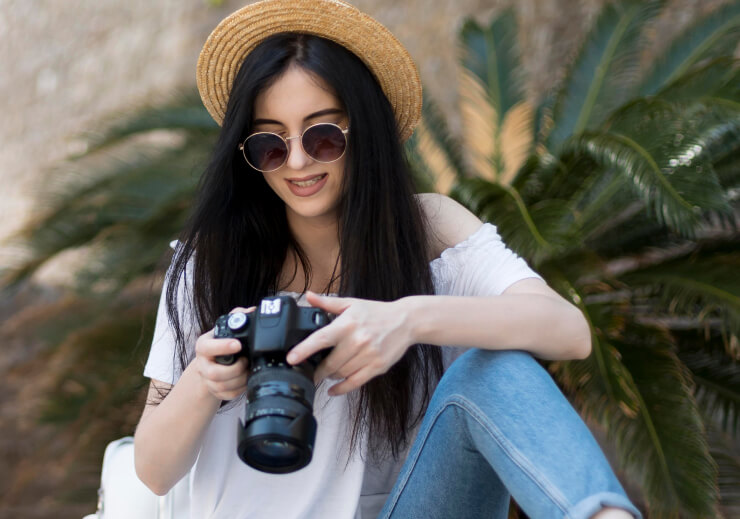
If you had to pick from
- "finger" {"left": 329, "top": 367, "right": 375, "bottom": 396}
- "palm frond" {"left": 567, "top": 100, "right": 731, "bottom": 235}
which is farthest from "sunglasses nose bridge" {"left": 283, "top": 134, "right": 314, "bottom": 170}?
"palm frond" {"left": 567, "top": 100, "right": 731, "bottom": 235}

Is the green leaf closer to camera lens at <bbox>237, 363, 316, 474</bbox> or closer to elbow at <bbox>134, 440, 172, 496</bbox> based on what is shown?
elbow at <bbox>134, 440, 172, 496</bbox>

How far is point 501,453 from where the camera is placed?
4.33 ft

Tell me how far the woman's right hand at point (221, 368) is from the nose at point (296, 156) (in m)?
0.39

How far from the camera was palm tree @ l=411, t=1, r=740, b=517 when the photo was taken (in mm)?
2330

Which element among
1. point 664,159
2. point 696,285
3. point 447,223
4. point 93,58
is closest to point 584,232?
point 696,285

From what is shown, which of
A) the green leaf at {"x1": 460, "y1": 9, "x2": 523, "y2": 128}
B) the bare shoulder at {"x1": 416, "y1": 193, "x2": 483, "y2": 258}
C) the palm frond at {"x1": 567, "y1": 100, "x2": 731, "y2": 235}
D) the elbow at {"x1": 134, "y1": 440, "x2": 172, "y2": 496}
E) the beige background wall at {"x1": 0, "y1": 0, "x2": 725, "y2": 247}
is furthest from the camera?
the beige background wall at {"x1": 0, "y1": 0, "x2": 725, "y2": 247}

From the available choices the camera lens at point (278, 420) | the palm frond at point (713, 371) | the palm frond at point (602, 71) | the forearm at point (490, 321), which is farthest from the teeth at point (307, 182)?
the palm frond at point (602, 71)

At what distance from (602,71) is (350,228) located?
2.11 m

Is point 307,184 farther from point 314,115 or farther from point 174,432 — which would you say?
point 174,432

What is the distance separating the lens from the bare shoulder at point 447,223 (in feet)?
5.82

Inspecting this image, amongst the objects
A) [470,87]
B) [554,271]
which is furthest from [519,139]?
Result: [554,271]

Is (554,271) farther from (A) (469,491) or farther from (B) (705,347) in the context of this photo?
(A) (469,491)

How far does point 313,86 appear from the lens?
161 cm

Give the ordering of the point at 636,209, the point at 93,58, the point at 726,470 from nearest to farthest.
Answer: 1. the point at 726,470
2. the point at 636,209
3. the point at 93,58
